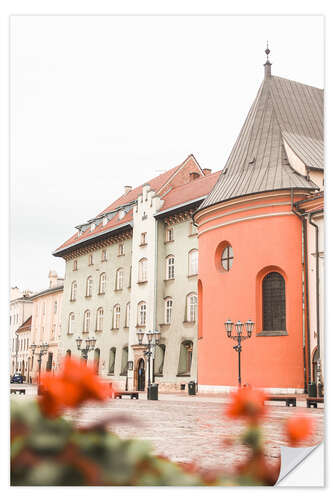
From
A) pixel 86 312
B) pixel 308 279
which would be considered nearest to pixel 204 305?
pixel 308 279

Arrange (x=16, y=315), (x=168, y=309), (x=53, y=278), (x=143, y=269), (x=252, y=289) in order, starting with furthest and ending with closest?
(x=168, y=309) → (x=143, y=269) → (x=252, y=289) → (x=53, y=278) → (x=16, y=315)

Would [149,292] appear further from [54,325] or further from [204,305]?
[54,325]

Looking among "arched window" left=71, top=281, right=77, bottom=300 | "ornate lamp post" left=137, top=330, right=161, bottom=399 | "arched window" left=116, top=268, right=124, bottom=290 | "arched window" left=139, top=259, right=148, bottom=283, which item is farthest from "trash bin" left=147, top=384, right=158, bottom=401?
"arched window" left=71, top=281, right=77, bottom=300

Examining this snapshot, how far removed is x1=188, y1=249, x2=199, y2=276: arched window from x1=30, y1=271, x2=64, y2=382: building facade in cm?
1444

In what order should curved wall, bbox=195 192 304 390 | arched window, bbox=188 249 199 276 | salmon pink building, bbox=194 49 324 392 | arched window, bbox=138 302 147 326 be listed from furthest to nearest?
arched window, bbox=188 249 199 276
arched window, bbox=138 302 147 326
curved wall, bbox=195 192 304 390
salmon pink building, bbox=194 49 324 392

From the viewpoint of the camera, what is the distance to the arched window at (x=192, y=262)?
68.7ft

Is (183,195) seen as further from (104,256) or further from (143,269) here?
(104,256)

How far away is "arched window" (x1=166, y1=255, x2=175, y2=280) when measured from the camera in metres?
21.0

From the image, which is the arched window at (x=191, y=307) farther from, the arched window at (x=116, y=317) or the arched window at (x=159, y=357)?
the arched window at (x=116, y=317)

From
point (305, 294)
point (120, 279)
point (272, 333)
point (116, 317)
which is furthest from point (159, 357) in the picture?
point (116, 317)

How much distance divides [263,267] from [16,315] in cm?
1028

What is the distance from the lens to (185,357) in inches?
742

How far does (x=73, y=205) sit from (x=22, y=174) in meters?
0.47

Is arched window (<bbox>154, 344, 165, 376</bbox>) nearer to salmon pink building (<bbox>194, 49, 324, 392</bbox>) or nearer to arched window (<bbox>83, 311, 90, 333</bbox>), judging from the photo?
salmon pink building (<bbox>194, 49, 324, 392</bbox>)
